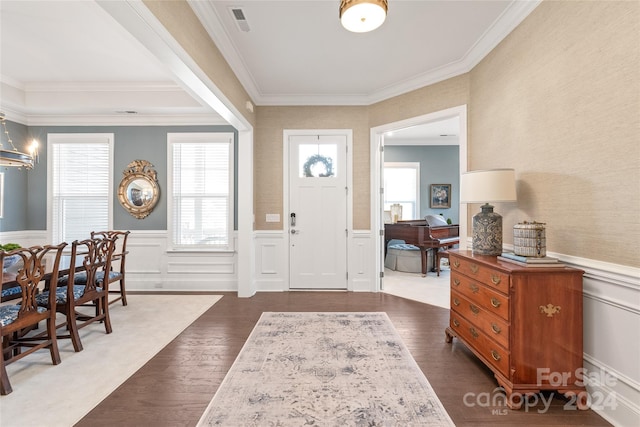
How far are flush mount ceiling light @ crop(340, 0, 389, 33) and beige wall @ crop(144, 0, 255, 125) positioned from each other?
124 centimetres

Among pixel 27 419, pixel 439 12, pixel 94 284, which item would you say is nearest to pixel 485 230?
pixel 439 12

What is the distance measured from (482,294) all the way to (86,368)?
3.29 m

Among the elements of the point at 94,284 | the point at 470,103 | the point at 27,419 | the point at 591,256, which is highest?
the point at 470,103

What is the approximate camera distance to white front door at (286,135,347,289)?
4.67 meters

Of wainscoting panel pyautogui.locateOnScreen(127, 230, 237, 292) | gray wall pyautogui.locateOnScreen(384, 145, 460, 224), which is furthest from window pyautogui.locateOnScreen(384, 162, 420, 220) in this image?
wainscoting panel pyautogui.locateOnScreen(127, 230, 237, 292)

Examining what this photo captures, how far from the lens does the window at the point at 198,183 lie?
4820 millimetres

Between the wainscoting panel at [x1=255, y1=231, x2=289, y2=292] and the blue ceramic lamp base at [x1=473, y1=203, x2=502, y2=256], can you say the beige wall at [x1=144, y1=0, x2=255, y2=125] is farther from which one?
the blue ceramic lamp base at [x1=473, y1=203, x2=502, y2=256]

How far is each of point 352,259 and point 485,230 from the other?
2410 millimetres

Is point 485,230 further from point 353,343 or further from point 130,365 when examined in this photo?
point 130,365

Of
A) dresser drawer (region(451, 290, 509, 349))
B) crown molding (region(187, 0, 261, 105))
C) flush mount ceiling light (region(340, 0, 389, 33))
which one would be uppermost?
crown molding (region(187, 0, 261, 105))

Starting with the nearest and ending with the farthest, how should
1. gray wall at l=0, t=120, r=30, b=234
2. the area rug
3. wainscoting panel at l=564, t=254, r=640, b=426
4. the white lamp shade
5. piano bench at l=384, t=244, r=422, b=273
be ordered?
wainscoting panel at l=564, t=254, r=640, b=426 → the area rug → the white lamp shade → gray wall at l=0, t=120, r=30, b=234 → piano bench at l=384, t=244, r=422, b=273

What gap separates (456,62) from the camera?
3.50 m

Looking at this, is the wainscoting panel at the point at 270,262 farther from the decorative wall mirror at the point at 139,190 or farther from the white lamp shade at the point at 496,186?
the white lamp shade at the point at 496,186

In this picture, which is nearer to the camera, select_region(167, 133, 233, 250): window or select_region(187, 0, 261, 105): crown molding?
select_region(187, 0, 261, 105): crown molding
